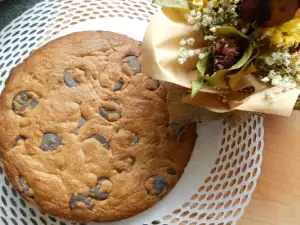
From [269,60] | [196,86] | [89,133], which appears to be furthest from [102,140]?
[269,60]

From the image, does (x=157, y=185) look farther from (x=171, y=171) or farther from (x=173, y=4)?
(x=173, y=4)

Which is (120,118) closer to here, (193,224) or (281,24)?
(193,224)

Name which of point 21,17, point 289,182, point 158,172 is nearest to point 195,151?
point 158,172

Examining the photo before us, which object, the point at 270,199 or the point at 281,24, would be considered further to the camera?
the point at 270,199

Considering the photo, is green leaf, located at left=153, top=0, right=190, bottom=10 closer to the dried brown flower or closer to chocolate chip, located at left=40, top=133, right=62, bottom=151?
the dried brown flower

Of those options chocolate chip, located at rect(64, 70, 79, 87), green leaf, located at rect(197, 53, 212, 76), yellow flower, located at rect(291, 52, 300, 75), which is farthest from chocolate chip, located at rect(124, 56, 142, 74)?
yellow flower, located at rect(291, 52, 300, 75)
